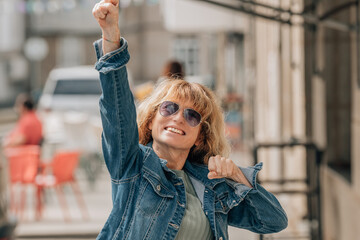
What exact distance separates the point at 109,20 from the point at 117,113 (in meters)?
0.33

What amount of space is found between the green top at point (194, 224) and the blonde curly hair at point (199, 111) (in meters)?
0.28

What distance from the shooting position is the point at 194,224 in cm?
247

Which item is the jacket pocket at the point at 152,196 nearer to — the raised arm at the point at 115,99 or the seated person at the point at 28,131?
the raised arm at the point at 115,99

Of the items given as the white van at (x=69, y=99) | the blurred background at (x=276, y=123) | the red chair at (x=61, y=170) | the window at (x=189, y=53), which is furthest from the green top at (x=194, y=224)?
the window at (x=189, y=53)

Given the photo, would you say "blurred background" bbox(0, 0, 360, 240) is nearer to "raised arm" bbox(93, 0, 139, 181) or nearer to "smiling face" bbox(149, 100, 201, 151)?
"smiling face" bbox(149, 100, 201, 151)

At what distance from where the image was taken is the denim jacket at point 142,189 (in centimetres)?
240

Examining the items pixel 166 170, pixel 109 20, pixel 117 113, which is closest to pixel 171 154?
pixel 166 170

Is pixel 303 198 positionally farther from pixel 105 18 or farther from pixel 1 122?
pixel 1 122

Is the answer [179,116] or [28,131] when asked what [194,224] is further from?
[28,131]

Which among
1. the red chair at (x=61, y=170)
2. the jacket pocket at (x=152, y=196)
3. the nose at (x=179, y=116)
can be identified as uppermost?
the nose at (x=179, y=116)

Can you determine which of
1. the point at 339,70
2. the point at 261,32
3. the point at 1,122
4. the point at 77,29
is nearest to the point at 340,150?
the point at 339,70

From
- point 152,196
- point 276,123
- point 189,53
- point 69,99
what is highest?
point 189,53

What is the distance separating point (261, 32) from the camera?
13.6 metres

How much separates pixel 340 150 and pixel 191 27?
29.3 feet
